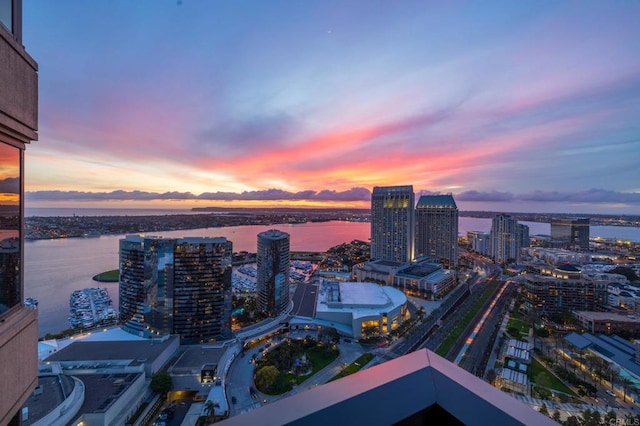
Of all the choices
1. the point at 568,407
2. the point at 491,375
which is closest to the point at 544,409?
the point at 568,407

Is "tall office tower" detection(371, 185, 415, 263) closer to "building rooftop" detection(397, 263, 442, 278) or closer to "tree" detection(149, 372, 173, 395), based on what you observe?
"building rooftop" detection(397, 263, 442, 278)

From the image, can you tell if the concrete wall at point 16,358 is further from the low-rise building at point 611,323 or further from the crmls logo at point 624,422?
the low-rise building at point 611,323

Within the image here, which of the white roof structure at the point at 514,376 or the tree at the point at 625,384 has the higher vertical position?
the white roof structure at the point at 514,376

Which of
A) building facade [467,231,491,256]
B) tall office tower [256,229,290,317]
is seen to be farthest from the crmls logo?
building facade [467,231,491,256]

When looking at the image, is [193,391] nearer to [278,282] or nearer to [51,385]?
[51,385]

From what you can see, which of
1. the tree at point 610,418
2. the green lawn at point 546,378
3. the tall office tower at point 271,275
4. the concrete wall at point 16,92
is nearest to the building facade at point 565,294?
the green lawn at point 546,378
